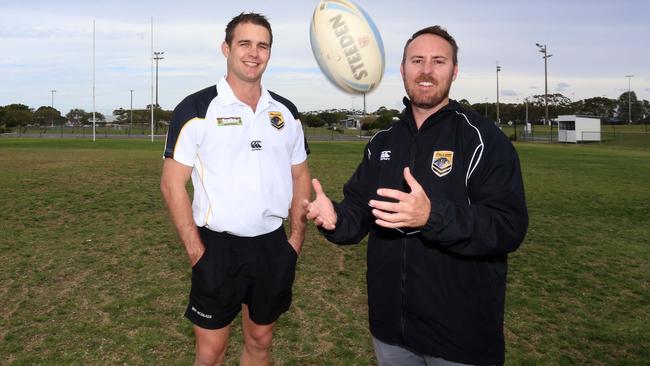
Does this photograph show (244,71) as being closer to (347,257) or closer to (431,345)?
(431,345)

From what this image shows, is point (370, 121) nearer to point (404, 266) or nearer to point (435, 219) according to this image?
point (404, 266)

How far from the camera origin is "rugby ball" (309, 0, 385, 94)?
3.65m

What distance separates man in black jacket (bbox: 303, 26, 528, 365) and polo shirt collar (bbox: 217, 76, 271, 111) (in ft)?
3.26

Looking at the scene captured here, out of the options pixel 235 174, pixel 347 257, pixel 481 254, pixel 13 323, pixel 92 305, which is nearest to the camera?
pixel 481 254

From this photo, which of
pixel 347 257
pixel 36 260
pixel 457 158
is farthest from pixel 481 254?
pixel 36 260

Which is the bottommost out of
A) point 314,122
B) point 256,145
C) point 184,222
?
point 184,222

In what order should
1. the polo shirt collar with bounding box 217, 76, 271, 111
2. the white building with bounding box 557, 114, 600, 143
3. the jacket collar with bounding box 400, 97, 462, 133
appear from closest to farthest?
the jacket collar with bounding box 400, 97, 462, 133 → the polo shirt collar with bounding box 217, 76, 271, 111 → the white building with bounding box 557, 114, 600, 143

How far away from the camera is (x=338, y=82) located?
381cm

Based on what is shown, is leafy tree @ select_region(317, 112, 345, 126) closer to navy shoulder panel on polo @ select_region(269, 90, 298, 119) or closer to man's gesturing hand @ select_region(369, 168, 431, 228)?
navy shoulder panel on polo @ select_region(269, 90, 298, 119)

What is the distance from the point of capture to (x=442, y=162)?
2.25 meters

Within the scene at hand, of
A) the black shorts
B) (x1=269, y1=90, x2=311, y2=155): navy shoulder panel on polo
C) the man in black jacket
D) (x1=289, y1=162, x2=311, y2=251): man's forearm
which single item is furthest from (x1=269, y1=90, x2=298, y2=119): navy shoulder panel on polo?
the man in black jacket

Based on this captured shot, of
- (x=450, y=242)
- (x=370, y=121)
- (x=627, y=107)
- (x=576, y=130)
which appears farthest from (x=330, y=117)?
(x=450, y=242)

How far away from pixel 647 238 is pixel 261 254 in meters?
A: 7.74

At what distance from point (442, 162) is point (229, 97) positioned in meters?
1.46
